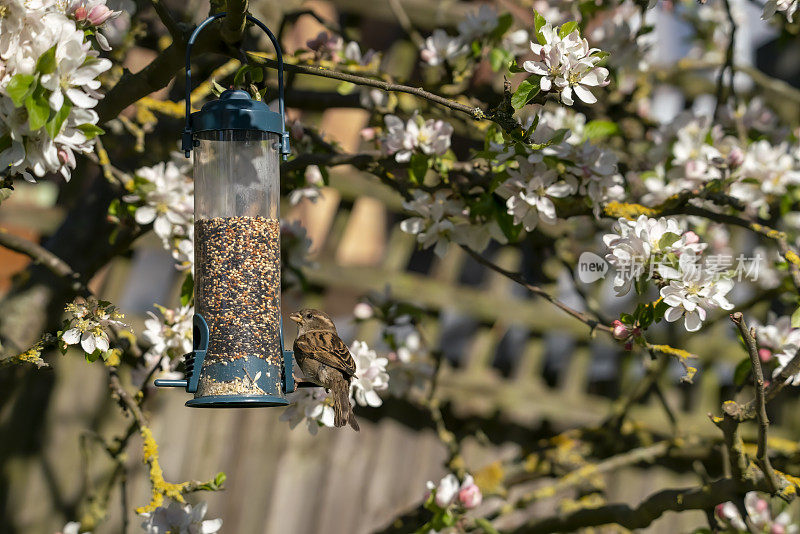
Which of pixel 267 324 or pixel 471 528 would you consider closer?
pixel 267 324

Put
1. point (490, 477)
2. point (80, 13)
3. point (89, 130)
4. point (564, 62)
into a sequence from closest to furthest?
point (89, 130) < point (80, 13) < point (564, 62) < point (490, 477)

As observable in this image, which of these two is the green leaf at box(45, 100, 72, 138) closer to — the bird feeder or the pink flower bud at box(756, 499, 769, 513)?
the bird feeder

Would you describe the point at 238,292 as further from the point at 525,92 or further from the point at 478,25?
the point at 478,25

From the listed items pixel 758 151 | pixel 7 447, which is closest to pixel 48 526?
pixel 7 447

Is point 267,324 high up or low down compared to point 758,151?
down

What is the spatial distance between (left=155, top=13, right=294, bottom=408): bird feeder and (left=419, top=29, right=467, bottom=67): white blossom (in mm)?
655

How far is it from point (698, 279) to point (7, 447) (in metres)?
2.71

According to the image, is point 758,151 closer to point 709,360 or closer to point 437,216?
point 437,216

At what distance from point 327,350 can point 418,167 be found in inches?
19.5

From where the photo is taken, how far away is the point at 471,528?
2.75 meters

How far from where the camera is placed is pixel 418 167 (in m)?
2.42

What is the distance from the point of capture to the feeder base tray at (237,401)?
2123 millimetres

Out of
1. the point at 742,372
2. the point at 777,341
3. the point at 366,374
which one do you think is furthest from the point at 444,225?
the point at 777,341

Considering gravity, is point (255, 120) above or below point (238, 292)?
above
